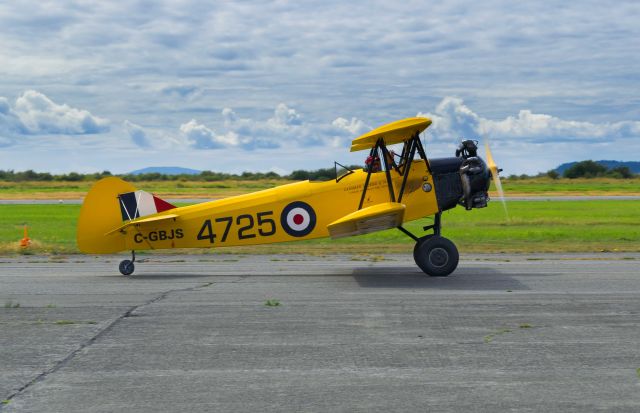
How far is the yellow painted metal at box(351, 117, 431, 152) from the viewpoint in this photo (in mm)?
15352

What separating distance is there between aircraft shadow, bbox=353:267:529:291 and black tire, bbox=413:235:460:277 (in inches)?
7.3

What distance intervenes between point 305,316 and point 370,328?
4.25ft

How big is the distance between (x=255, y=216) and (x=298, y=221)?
0.93 m

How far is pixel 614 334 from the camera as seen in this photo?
9633 mm

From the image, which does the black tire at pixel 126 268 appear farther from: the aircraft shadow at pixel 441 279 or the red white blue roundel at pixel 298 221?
the aircraft shadow at pixel 441 279

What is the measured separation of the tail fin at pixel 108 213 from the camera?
16672 millimetres

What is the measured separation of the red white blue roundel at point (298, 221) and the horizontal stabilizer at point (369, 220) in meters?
0.78

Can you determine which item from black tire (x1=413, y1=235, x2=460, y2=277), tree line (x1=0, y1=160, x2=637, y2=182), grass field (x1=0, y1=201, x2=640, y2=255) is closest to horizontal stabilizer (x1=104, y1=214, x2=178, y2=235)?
black tire (x1=413, y1=235, x2=460, y2=277)

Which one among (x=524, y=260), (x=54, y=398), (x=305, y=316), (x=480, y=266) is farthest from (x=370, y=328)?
(x=524, y=260)

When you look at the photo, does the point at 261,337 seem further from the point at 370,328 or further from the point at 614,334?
the point at 614,334

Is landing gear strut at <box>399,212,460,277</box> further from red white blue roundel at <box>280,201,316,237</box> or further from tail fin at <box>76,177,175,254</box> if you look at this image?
tail fin at <box>76,177,175,254</box>

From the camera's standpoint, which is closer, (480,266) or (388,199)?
(388,199)

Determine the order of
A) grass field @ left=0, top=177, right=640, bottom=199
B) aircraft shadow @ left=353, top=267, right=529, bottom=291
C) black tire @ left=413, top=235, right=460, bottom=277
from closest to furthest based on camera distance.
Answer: aircraft shadow @ left=353, top=267, right=529, bottom=291
black tire @ left=413, top=235, right=460, bottom=277
grass field @ left=0, top=177, right=640, bottom=199

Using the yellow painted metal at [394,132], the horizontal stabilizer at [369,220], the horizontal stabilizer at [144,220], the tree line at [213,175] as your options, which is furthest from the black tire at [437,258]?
the tree line at [213,175]
